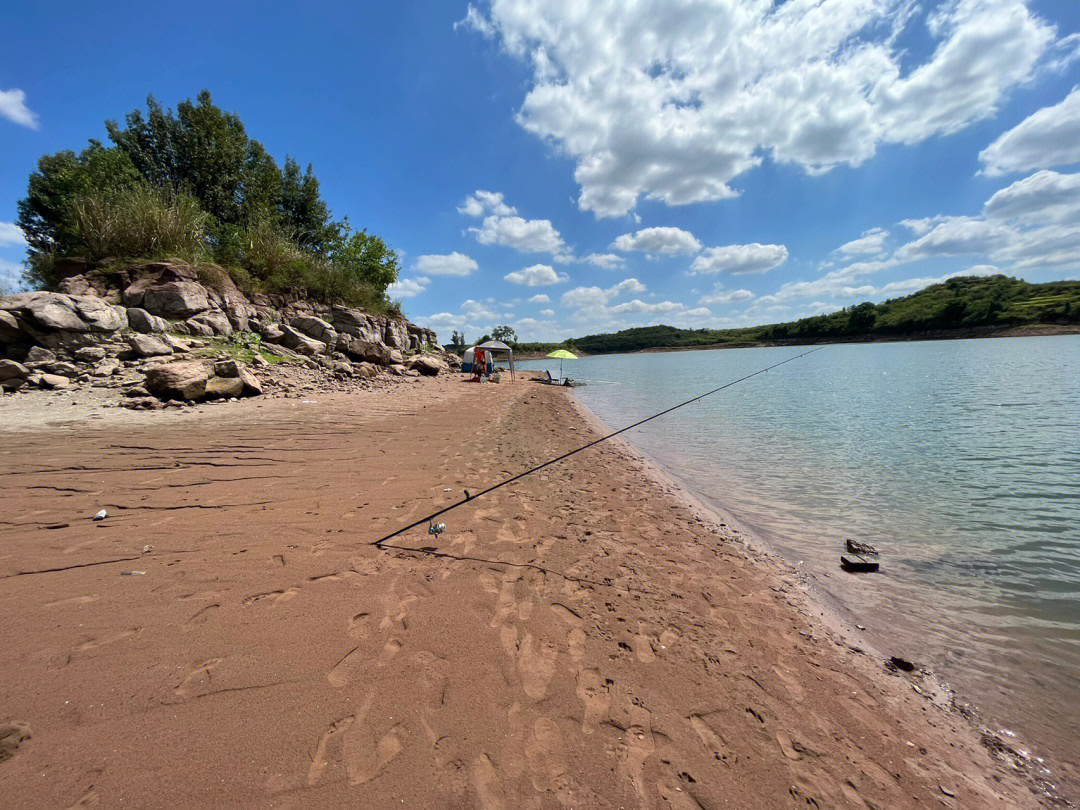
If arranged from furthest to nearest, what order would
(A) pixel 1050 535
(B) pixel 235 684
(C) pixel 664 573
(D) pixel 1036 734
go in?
(A) pixel 1050 535 < (C) pixel 664 573 < (D) pixel 1036 734 < (B) pixel 235 684

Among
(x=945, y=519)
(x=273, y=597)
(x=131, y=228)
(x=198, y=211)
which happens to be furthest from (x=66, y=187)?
(x=945, y=519)

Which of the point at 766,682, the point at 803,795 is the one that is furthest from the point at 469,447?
the point at 803,795

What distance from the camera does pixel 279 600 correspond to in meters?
3.00

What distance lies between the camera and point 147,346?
35.8 ft

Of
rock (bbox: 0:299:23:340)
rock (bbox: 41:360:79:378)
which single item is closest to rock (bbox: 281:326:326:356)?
rock (bbox: 41:360:79:378)

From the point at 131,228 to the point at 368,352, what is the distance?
9.54 meters

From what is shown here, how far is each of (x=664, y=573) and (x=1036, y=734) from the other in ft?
8.32

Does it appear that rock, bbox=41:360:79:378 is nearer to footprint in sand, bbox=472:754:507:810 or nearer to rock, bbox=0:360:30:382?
rock, bbox=0:360:30:382

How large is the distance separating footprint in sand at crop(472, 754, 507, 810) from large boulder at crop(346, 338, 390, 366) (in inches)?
821

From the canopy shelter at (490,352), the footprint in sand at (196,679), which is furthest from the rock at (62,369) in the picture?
the canopy shelter at (490,352)

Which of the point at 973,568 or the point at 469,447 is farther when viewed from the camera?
the point at 469,447

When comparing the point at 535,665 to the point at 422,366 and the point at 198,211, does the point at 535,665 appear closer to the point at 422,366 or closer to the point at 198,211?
the point at 422,366

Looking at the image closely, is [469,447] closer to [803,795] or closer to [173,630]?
[173,630]

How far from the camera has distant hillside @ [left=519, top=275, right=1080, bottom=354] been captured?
72438mm
